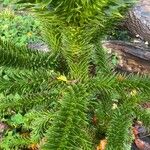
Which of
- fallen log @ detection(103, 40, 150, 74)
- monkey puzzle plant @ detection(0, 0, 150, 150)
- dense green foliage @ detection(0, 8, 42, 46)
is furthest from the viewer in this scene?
dense green foliage @ detection(0, 8, 42, 46)

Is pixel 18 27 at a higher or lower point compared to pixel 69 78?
lower

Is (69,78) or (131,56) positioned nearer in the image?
(69,78)

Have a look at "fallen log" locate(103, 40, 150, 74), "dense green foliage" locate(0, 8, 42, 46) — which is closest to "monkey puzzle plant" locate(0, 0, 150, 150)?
"fallen log" locate(103, 40, 150, 74)

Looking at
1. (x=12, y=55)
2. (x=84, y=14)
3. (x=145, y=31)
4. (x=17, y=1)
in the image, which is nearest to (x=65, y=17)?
(x=84, y=14)

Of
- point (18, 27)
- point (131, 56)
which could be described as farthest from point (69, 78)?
point (18, 27)

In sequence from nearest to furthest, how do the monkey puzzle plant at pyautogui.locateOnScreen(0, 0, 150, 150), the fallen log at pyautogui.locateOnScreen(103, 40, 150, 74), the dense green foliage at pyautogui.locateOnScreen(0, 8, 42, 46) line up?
the monkey puzzle plant at pyautogui.locateOnScreen(0, 0, 150, 150) → the fallen log at pyautogui.locateOnScreen(103, 40, 150, 74) → the dense green foliage at pyautogui.locateOnScreen(0, 8, 42, 46)

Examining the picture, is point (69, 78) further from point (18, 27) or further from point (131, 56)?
point (18, 27)

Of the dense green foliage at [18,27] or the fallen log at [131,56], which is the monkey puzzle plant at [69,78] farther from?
the dense green foliage at [18,27]

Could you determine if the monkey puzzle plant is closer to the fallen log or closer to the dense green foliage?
the fallen log

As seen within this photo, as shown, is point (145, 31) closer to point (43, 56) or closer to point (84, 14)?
point (43, 56)
